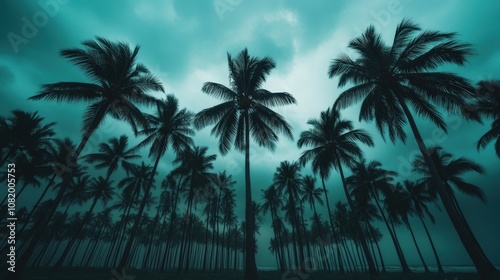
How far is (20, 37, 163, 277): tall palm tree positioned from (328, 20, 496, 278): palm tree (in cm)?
1380

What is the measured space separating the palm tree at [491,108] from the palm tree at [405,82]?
8.96 m

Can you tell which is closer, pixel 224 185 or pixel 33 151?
pixel 33 151

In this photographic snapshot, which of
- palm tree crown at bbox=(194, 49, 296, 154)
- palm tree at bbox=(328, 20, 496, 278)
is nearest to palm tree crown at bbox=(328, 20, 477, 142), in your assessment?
palm tree at bbox=(328, 20, 496, 278)

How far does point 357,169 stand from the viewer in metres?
29.3

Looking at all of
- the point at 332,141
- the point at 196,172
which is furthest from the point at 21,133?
the point at 332,141

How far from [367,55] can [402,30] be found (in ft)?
6.78

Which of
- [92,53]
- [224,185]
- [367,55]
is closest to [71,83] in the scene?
[92,53]

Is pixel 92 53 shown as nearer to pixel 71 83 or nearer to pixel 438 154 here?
pixel 71 83

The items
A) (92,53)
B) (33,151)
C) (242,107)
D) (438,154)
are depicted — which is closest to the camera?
(92,53)

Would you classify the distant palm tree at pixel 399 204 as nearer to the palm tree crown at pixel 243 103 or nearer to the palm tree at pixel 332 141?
the palm tree at pixel 332 141

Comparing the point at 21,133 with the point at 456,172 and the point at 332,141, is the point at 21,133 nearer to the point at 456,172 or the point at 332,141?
the point at 332,141

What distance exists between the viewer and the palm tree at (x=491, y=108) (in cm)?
1664

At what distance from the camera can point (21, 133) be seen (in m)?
19.8

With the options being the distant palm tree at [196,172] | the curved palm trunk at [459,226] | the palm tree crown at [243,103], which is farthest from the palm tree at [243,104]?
the distant palm tree at [196,172]
